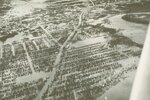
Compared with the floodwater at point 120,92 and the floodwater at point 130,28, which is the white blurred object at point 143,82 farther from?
the floodwater at point 130,28

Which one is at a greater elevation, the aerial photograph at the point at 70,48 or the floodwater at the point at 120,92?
the aerial photograph at the point at 70,48

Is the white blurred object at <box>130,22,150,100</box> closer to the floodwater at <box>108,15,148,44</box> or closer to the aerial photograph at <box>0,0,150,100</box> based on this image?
the aerial photograph at <box>0,0,150,100</box>

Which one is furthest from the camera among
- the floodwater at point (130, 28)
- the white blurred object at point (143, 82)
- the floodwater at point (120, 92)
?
the floodwater at point (130, 28)

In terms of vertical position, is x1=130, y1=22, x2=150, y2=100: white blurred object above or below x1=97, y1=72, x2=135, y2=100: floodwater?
above

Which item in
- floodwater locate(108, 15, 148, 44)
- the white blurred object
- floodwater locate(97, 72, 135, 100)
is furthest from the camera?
floodwater locate(108, 15, 148, 44)

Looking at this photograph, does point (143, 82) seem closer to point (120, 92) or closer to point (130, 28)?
point (120, 92)

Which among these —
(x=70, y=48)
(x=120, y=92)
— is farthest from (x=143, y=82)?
(x=70, y=48)

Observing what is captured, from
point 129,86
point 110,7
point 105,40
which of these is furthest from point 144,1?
point 129,86

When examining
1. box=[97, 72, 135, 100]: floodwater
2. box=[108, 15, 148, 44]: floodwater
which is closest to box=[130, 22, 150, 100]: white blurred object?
box=[97, 72, 135, 100]: floodwater

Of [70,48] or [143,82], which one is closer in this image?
[143,82]

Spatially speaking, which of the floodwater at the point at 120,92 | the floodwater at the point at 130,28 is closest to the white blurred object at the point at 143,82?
the floodwater at the point at 120,92
